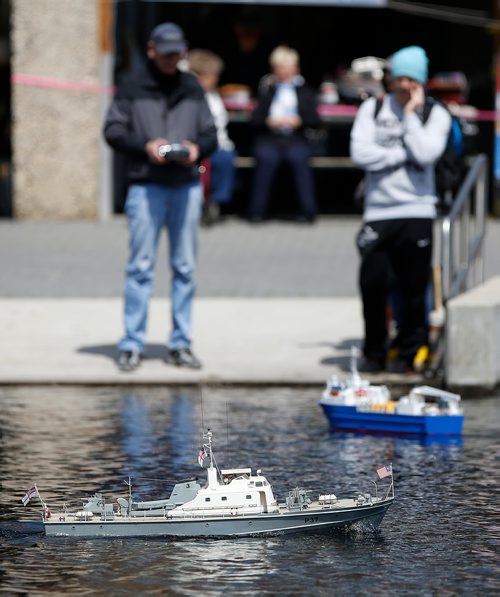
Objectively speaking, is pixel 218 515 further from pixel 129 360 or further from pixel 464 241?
pixel 464 241

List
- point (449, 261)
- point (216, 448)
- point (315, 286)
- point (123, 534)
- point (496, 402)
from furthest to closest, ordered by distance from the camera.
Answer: point (315, 286)
point (449, 261)
point (496, 402)
point (216, 448)
point (123, 534)

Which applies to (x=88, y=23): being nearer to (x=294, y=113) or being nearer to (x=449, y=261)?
(x=294, y=113)

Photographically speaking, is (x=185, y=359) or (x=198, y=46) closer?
(x=185, y=359)

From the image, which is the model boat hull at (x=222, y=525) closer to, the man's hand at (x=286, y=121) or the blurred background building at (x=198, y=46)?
the blurred background building at (x=198, y=46)

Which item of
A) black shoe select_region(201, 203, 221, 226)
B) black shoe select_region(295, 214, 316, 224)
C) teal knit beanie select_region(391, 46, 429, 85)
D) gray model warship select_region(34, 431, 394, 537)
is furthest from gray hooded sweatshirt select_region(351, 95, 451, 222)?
black shoe select_region(295, 214, 316, 224)

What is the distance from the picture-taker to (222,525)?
24.8 ft

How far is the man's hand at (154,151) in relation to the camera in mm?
11859

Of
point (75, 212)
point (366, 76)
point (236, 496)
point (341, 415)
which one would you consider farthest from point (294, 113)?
point (236, 496)

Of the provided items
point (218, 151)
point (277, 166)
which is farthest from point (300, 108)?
point (218, 151)

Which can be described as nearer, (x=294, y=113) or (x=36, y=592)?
(x=36, y=592)

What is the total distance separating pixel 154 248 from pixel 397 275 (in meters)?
1.51

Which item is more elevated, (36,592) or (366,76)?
(366,76)

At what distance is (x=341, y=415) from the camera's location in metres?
10.5

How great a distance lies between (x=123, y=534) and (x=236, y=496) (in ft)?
1.49
